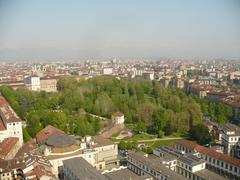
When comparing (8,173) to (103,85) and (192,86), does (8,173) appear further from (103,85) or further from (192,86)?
(192,86)

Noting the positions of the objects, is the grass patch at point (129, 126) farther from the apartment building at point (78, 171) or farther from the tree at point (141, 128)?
the apartment building at point (78, 171)

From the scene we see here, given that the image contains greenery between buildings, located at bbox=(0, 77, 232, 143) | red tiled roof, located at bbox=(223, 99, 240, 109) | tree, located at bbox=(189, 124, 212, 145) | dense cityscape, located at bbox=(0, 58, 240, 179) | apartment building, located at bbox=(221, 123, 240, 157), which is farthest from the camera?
red tiled roof, located at bbox=(223, 99, 240, 109)

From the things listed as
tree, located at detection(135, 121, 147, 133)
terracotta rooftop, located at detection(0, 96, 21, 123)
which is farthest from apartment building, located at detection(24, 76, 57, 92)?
tree, located at detection(135, 121, 147, 133)

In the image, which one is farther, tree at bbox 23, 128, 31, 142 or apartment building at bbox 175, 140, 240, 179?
tree at bbox 23, 128, 31, 142

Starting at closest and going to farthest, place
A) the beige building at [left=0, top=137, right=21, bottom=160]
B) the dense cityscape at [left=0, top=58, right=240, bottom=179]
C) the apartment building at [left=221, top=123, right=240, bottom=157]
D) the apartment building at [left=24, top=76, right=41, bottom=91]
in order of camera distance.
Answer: the dense cityscape at [left=0, top=58, right=240, bottom=179] < the beige building at [left=0, top=137, right=21, bottom=160] < the apartment building at [left=221, top=123, right=240, bottom=157] < the apartment building at [left=24, top=76, right=41, bottom=91]

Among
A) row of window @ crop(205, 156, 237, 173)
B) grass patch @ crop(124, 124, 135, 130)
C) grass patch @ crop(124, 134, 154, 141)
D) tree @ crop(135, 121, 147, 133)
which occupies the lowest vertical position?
grass patch @ crop(124, 134, 154, 141)

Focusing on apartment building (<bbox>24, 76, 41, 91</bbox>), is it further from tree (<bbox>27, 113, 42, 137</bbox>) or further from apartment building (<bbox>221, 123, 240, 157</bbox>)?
apartment building (<bbox>221, 123, 240, 157</bbox>)

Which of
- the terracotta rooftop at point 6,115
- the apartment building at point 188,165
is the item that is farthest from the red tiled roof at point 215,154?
the terracotta rooftop at point 6,115

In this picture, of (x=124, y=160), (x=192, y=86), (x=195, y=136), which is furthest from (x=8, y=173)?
(x=192, y=86)
